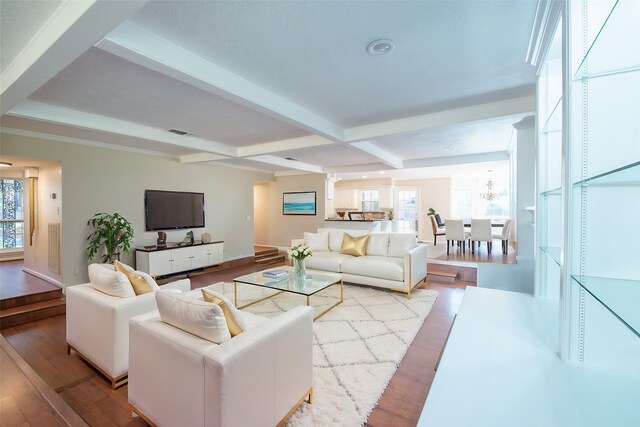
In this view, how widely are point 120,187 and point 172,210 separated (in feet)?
3.40

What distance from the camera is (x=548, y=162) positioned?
5.79ft

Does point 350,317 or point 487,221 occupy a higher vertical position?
point 487,221

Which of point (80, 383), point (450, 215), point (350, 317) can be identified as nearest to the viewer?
point (80, 383)

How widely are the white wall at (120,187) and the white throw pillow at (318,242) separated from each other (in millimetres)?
2486

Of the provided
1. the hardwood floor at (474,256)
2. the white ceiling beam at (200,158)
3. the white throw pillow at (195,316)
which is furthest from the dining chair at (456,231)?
the white throw pillow at (195,316)

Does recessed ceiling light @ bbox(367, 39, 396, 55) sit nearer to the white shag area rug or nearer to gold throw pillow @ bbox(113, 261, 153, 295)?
the white shag area rug

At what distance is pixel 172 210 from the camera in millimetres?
5848

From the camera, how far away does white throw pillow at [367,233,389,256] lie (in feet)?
16.1

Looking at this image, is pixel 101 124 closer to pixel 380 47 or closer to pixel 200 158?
pixel 200 158

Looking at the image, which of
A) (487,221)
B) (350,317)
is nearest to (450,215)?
(487,221)

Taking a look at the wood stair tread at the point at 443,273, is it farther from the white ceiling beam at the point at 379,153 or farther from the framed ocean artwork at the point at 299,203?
the framed ocean artwork at the point at 299,203

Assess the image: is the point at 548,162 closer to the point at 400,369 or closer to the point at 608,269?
the point at 608,269

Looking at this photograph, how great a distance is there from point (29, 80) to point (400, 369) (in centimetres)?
359

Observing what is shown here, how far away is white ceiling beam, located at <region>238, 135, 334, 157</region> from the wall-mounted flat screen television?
1734 mm
